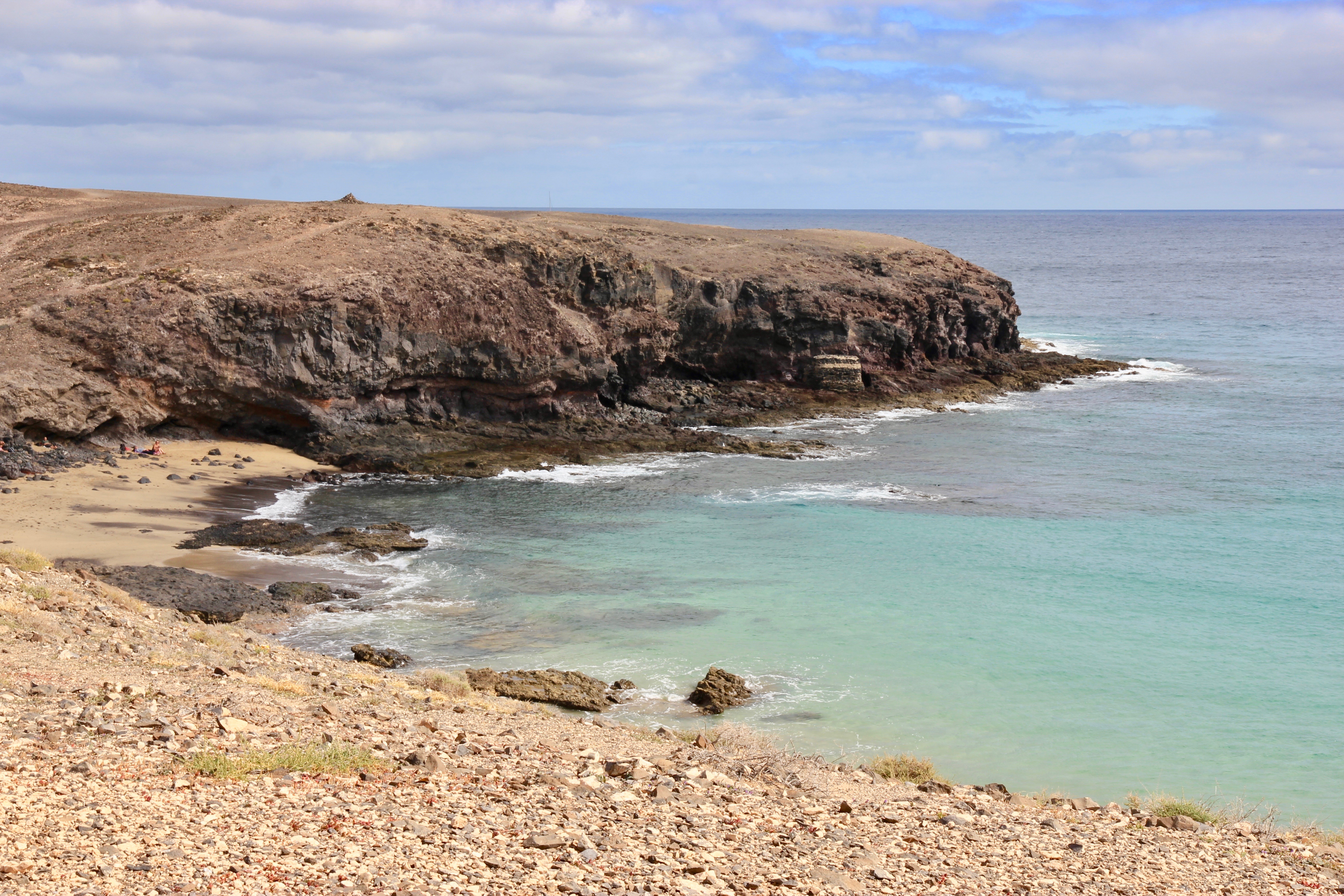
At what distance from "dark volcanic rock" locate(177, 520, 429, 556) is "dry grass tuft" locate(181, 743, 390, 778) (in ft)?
50.2

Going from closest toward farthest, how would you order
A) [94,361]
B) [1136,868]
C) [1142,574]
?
[1136,868], [1142,574], [94,361]

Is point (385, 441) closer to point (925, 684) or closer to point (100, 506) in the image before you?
point (100, 506)

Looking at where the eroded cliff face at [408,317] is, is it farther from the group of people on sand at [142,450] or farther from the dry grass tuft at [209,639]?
the dry grass tuft at [209,639]

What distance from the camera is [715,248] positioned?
50812 mm

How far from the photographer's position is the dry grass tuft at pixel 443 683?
15.7 metres

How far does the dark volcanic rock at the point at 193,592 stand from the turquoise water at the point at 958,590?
1.23m

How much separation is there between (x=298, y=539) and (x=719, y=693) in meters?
13.0

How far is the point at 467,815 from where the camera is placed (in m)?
9.23

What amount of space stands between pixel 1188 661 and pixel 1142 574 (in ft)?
16.8

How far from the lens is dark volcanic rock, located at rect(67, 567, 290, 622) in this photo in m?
19.8

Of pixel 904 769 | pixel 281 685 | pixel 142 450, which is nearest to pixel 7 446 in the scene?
pixel 142 450

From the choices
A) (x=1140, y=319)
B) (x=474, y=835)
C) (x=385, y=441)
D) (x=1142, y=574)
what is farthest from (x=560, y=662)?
(x=1140, y=319)

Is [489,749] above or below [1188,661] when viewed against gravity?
above

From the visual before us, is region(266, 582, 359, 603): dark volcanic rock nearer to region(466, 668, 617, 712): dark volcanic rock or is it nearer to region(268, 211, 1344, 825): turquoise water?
region(268, 211, 1344, 825): turquoise water
